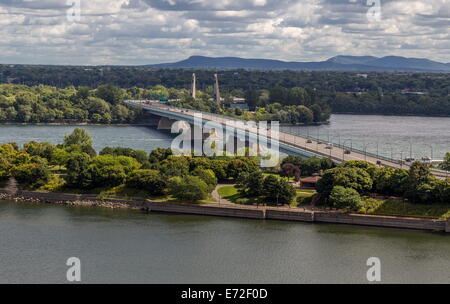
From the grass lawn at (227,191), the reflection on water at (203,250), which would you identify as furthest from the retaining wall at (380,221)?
the grass lawn at (227,191)

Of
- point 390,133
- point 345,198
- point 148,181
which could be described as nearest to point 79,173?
point 148,181

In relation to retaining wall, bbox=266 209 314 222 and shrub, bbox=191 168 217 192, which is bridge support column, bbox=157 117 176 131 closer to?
shrub, bbox=191 168 217 192

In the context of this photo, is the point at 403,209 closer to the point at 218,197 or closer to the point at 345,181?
the point at 345,181

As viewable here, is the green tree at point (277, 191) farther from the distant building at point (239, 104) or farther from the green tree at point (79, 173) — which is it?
the distant building at point (239, 104)

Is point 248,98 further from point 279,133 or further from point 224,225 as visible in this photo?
point 224,225

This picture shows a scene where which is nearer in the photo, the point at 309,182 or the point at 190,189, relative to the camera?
the point at 190,189

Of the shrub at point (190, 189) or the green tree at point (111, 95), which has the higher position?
the green tree at point (111, 95)

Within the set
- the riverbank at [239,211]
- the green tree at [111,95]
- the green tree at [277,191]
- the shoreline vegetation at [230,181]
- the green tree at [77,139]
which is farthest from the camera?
the green tree at [111,95]
